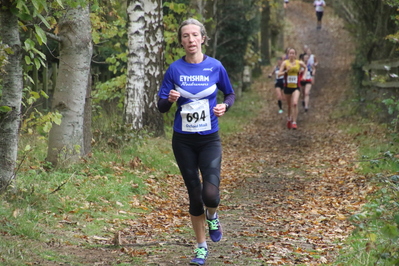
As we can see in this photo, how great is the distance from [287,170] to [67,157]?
4.64 metres

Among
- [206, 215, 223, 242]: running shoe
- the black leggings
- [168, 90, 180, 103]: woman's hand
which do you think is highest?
[168, 90, 180, 103]: woman's hand

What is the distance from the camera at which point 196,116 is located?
537 cm

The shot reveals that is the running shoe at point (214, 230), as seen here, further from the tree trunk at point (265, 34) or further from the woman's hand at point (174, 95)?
the tree trunk at point (265, 34)

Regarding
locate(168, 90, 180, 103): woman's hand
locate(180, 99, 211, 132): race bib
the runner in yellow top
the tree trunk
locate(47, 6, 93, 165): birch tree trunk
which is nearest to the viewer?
locate(168, 90, 180, 103): woman's hand

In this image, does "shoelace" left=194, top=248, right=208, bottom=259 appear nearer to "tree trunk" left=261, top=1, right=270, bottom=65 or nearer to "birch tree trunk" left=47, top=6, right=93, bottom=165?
"birch tree trunk" left=47, top=6, right=93, bottom=165

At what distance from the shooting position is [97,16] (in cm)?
1035

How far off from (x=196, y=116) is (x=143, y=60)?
280 inches

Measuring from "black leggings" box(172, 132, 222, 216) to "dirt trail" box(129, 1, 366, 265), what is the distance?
61 cm

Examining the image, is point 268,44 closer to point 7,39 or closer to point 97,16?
point 97,16

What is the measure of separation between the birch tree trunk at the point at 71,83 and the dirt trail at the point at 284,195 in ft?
7.88

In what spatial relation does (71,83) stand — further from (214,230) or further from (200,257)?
(200,257)

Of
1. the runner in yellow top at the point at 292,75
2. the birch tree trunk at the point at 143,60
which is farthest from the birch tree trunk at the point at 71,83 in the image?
the runner in yellow top at the point at 292,75

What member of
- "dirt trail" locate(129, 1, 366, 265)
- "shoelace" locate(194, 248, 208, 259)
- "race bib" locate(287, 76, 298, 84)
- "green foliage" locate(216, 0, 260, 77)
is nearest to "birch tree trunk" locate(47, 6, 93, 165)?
"dirt trail" locate(129, 1, 366, 265)

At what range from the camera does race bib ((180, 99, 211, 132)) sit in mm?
5375
